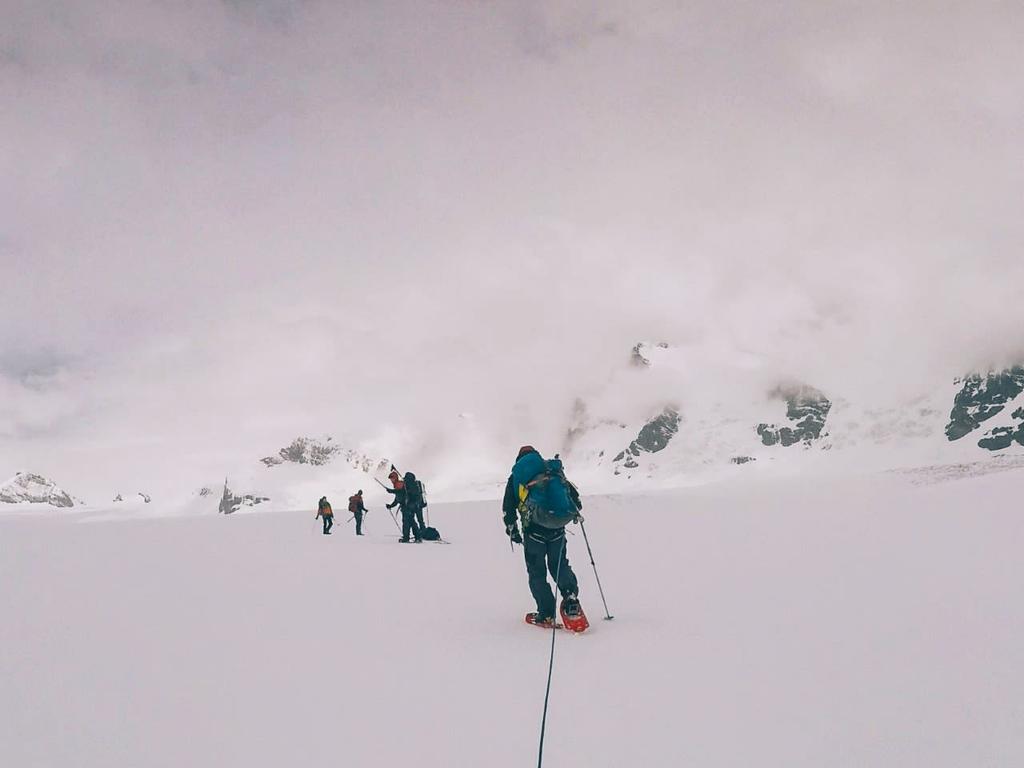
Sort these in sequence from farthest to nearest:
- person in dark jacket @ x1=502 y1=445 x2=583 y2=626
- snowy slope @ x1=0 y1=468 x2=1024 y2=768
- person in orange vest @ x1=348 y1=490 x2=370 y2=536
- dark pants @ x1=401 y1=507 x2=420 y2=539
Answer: person in orange vest @ x1=348 y1=490 x2=370 y2=536
dark pants @ x1=401 y1=507 x2=420 y2=539
person in dark jacket @ x1=502 y1=445 x2=583 y2=626
snowy slope @ x1=0 y1=468 x2=1024 y2=768

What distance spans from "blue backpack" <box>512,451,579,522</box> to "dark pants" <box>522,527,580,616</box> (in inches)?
10.7

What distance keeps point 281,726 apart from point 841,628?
4536 mm

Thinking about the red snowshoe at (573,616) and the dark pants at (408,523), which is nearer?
the red snowshoe at (573,616)

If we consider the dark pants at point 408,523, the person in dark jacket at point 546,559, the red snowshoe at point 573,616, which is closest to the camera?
the red snowshoe at point 573,616

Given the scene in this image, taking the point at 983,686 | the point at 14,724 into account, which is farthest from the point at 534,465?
the point at 14,724

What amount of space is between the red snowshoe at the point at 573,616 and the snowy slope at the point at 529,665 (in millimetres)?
170

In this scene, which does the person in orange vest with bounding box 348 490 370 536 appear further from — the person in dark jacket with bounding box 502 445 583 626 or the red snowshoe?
the red snowshoe

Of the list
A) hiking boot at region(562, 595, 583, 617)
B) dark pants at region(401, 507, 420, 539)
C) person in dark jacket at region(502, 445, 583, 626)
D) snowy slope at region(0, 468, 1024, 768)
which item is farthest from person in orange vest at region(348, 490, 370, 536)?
hiking boot at region(562, 595, 583, 617)

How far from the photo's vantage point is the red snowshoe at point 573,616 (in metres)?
6.11

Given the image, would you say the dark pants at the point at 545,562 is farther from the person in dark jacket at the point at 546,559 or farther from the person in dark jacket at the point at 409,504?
the person in dark jacket at the point at 409,504

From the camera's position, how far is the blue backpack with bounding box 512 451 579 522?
649 centimetres

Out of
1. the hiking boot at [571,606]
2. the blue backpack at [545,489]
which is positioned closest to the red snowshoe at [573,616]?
the hiking boot at [571,606]

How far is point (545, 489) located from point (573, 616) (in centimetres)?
131

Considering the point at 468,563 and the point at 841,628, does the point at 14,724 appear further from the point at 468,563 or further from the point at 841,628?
the point at 468,563
